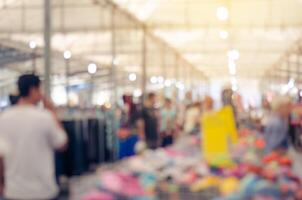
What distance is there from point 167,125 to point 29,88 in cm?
1111

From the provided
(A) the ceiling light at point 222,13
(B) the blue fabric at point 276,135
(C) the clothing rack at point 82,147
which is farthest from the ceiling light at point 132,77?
(B) the blue fabric at point 276,135

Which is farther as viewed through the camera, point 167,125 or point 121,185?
point 167,125

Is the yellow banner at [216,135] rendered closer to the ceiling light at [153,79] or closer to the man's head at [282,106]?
the man's head at [282,106]

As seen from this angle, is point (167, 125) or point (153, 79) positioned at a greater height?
point (153, 79)

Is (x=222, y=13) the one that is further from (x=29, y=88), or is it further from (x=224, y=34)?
(x=29, y=88)

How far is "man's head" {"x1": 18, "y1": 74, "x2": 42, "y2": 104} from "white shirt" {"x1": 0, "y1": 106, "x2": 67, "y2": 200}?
0.08 m

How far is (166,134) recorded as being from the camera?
48.0 feet

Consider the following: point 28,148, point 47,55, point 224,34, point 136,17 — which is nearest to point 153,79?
point 224,34

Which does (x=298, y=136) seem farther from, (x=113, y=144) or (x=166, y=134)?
(x=113, y=144)

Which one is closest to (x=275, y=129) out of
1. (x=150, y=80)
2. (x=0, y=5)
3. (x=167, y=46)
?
(x=0, y=5)

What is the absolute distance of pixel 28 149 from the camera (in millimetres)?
4145

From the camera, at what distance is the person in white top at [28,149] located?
13.5 ft

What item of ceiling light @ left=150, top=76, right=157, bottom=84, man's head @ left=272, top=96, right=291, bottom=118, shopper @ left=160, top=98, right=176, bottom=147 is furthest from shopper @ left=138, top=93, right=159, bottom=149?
ceiling light @ left=150, top=76, right=157, bottom=84

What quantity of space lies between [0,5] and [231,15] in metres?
7.37
